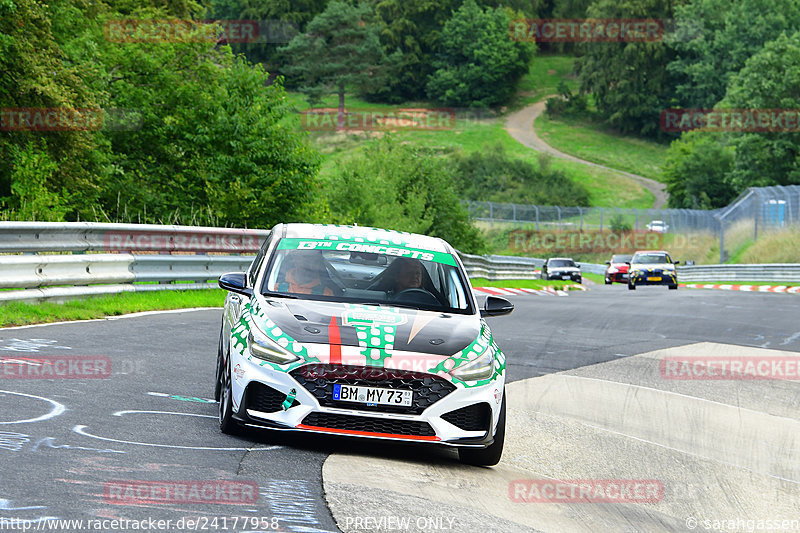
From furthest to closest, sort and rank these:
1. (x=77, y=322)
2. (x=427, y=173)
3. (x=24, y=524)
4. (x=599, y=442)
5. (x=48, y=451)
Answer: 1. (x=427, y=173)
2. (x=77, y=322)
3. (x=599, y=442)
4. (x=48, y=451)
5. (x=24, y=524)

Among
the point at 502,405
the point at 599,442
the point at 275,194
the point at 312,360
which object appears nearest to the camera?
the point at 312,360

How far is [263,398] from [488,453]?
1467 mm

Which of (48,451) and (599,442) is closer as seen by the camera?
(48,451)

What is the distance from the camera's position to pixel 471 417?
6961 millimetres

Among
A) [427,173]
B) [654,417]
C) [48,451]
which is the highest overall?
[48,451]

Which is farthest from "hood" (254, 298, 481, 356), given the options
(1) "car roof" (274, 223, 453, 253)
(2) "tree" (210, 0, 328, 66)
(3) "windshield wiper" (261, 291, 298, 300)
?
(2) "tree" (210, 0, 328, 66)

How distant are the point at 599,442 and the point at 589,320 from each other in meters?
11.4

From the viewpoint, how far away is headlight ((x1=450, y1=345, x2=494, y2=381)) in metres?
6.94

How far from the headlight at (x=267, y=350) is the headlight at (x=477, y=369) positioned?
3.29 ft

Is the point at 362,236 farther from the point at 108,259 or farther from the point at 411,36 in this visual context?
the point at 411,36

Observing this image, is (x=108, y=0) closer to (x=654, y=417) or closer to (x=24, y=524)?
(x=654, y=417)

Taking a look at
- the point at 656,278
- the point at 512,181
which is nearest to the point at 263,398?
the point at 656,278

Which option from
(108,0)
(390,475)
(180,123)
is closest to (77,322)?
(390,475)

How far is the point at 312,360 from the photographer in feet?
22.1
